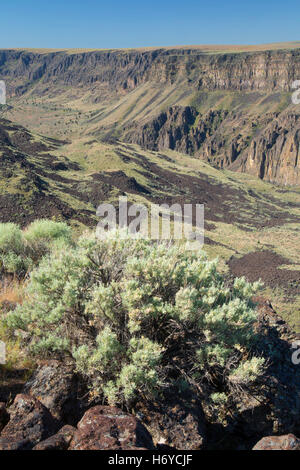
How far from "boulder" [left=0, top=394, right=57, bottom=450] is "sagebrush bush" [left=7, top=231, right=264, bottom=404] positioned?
938mm

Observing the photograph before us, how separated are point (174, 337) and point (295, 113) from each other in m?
164

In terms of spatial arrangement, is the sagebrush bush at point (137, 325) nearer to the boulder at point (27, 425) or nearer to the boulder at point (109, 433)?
the boulder at point (109, 433)

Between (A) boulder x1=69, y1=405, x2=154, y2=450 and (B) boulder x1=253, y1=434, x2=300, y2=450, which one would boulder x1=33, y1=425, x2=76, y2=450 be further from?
(B) boulder x1=253, y1=434, x2=300, y2=450

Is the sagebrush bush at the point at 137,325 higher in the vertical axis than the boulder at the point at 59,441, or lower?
higher

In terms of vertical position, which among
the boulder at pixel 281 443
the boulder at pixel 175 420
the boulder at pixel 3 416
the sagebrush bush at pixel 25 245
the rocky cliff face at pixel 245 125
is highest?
the rocky cliff face at pixel 245 125

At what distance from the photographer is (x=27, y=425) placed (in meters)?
4.52

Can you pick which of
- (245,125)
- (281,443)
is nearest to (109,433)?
(281,443)

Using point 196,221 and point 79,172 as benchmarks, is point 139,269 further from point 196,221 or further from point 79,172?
point 79,172

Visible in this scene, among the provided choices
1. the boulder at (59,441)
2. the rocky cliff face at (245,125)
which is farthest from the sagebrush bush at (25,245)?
the rocky cliff face at (245,125)

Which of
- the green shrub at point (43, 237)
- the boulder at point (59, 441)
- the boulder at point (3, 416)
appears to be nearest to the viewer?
the boulder at point (59, 441)

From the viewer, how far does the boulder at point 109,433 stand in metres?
4.16

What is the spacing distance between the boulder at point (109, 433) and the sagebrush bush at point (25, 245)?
21.3ft

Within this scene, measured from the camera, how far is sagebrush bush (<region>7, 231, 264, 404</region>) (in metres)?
5.61
